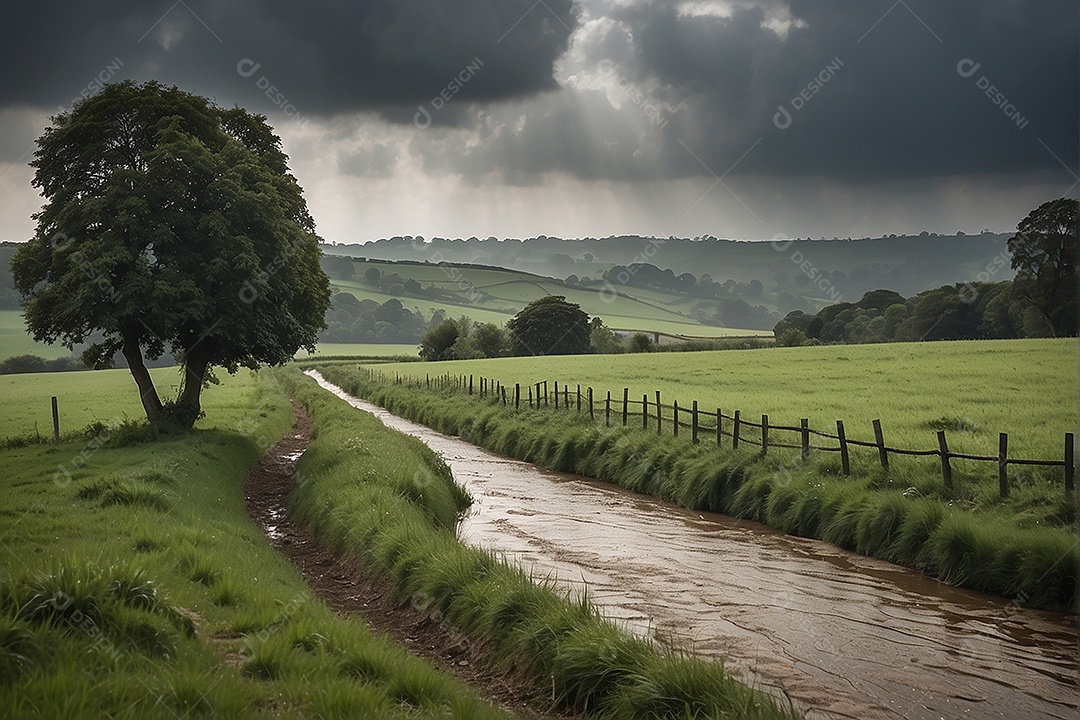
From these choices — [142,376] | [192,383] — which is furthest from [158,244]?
[192,383]

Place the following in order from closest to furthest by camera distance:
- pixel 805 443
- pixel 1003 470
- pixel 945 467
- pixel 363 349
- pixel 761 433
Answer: pixel 1003 470
pixel 945 467
pixel 805 443
pixel 761 433
pixel 363 349

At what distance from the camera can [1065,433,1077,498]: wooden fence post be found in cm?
1467

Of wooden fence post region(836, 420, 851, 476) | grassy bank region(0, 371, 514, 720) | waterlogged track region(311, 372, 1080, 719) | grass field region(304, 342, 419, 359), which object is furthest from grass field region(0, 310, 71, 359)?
wooden fence post region(836, 420, 851, 476)

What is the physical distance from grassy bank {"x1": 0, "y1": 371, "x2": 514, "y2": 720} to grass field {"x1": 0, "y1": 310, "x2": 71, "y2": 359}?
333ft

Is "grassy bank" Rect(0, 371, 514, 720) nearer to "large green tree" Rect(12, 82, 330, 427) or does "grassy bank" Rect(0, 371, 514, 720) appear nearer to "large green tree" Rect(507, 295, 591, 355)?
"large green tree" Rect(12, 82, 330, 427)

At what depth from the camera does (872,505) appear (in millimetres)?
16578

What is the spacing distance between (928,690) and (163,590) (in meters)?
8.55

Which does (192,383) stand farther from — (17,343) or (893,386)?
(17,343)

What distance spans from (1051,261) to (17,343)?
11853cm

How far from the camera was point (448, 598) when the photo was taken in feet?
36.6

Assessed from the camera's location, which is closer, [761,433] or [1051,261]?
[761,433]

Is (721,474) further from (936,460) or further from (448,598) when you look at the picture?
(448,598)

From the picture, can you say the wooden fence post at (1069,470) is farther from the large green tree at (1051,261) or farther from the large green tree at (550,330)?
the large green tree at (550,330)

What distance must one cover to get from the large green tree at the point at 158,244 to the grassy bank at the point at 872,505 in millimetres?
11813
